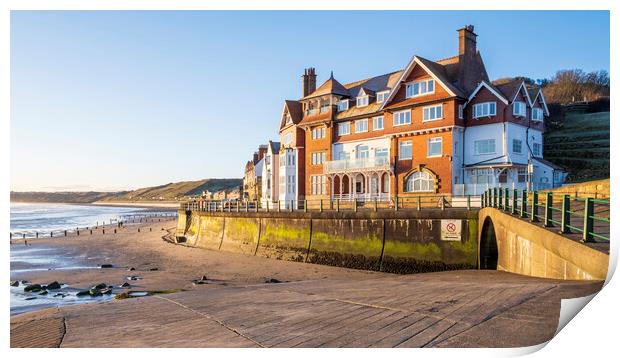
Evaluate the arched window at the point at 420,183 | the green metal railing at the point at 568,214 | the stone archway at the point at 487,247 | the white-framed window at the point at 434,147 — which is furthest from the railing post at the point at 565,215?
the white-framed window at the point at 434,147

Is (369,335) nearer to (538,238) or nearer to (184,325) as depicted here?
(184,325)

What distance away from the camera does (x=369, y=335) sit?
19.9ft

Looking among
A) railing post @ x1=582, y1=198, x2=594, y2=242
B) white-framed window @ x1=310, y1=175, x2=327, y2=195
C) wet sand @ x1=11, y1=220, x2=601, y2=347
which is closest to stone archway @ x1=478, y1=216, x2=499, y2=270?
wet sand @ x1=11, y1=220, x2=601, y2=347

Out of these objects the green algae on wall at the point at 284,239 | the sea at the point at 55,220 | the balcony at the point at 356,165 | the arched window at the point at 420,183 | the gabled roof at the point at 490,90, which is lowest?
the sea at the point at 55,220

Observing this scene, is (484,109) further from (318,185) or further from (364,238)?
(318,185)

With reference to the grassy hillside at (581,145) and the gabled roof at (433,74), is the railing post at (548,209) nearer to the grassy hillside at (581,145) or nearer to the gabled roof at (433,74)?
the gabled roof at (433,74)

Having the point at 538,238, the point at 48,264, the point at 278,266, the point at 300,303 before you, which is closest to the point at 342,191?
the point at 278,266

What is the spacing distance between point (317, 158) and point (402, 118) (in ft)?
36.3

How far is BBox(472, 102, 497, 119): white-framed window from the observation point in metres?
31.5

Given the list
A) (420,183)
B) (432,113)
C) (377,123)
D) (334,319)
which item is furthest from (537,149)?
(334,319)

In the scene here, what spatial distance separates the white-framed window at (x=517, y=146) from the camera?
31250mm

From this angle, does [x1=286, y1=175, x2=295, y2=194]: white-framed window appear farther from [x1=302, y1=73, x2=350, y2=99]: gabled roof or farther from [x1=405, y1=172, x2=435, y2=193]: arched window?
[x1=405, y1=172, x2=435, y2=193]: arched window

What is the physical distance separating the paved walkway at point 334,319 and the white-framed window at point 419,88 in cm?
2726
